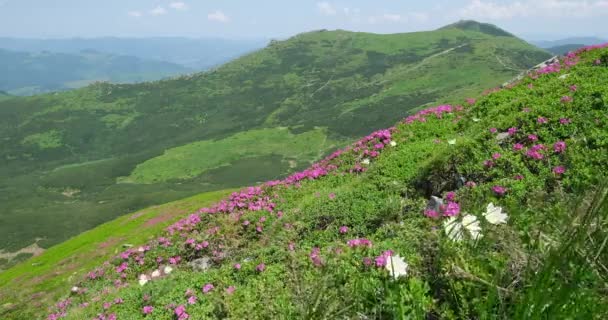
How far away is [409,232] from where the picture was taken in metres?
4.84

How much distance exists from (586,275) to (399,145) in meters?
17.7

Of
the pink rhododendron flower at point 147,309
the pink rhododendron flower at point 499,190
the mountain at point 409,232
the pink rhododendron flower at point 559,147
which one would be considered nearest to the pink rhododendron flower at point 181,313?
the mountain at point 409,232

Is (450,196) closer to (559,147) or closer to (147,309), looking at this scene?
(559,147)

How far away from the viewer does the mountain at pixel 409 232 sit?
132 inches

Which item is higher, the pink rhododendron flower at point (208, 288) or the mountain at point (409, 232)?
the mountain at point (409, 232)

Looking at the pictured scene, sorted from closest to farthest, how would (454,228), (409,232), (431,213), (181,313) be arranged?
(454,228), (409,232), (181,313), (431,213)

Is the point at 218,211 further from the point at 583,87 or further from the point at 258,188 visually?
the point at 583,87

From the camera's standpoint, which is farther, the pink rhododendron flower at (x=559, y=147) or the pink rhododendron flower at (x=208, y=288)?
the pink rhododendron flower at (x=559, y=147)

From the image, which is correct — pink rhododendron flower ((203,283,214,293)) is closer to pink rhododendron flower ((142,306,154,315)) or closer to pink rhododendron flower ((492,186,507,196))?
pink rhododendron flower ((142,306,154,315))

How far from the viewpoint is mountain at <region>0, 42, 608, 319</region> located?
11.0 ft

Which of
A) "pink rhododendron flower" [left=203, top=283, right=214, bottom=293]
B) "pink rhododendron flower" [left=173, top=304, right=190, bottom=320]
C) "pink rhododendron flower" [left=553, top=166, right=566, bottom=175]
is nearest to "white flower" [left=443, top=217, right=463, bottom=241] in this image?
"pink rhododendron flower" [left=173, top=304, right=190, bottom=320]

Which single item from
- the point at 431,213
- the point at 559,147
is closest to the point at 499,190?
the point at 431,213

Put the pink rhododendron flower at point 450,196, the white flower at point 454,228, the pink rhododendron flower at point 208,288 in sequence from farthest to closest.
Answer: the pink rhododendron flower at point 450,196
the pink rhododendron flower at point 208,288
the white flower at point 454,228

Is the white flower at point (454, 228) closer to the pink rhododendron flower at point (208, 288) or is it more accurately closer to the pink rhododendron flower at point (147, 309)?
the pink rhododendron flower at point (208, 288)
